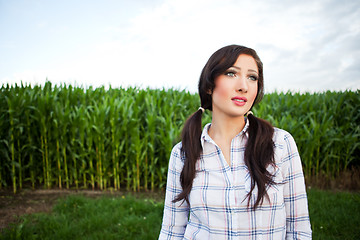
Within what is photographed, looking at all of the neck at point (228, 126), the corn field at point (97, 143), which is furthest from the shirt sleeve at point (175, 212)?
the corn field at point (97, 143)

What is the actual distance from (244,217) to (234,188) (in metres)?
0.15

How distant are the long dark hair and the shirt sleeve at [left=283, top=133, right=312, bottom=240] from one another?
0.09 m

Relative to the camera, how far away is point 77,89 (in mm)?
6148

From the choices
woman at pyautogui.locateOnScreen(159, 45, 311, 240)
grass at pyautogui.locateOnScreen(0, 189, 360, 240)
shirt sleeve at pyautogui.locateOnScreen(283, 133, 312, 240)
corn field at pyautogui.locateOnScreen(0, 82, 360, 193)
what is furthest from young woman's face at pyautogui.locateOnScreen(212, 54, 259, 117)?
corn field at pyautogui.locateOnScreen(0, 82, 360, 193)

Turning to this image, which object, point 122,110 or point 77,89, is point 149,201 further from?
point 77,89

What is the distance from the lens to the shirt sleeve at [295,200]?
1.40m

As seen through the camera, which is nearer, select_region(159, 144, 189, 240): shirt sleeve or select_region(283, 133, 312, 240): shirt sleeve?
select_region(283, 133, 312, 240): shirt sleeve

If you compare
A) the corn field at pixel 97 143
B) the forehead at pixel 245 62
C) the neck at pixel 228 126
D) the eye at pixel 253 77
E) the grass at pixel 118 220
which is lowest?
the grass at pixel 118 220

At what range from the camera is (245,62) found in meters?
1.49

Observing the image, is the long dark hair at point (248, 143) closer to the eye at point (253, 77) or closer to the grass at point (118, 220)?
the eye at point (253, 77)

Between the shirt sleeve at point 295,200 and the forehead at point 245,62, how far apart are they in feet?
1.56

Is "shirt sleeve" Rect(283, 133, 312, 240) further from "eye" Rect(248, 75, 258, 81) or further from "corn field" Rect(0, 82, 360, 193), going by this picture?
"corn field" Rect(0, 82, 360, 193)

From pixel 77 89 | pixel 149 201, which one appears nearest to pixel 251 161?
pixel 149 201

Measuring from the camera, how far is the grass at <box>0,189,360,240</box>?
10.9 ft
